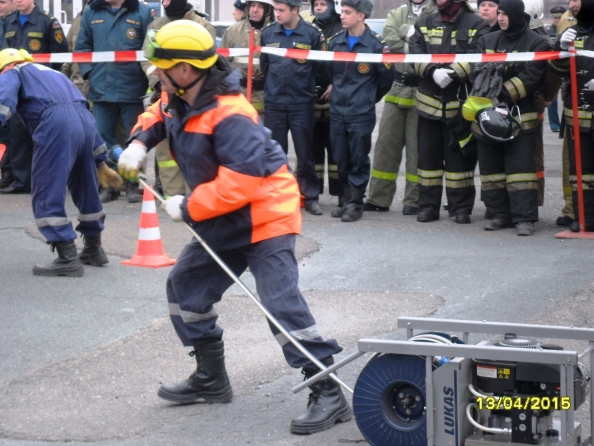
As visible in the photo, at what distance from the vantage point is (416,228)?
9.36 metres

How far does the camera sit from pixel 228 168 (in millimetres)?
4434

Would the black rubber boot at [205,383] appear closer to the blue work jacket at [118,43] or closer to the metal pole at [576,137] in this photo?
the metal pole at [576,137]

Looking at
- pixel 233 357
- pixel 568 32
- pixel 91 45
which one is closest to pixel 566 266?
pixel 568 32

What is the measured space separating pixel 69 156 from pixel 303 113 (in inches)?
123

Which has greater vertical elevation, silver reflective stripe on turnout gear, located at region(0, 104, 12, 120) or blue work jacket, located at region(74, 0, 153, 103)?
blue work jacket, located at region(74, 0, 153, 103)

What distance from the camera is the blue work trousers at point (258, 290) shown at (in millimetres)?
4625

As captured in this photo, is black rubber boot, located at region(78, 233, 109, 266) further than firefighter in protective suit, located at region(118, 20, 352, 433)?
Yes

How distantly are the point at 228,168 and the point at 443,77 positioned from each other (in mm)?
5079

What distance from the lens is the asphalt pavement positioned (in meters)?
4.80

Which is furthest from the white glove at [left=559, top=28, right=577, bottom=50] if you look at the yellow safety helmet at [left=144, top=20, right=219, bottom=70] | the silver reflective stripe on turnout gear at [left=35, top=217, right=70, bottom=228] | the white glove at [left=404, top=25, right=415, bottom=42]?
the yellow safety helmet at [left=144, top=20, right=219, bottom=70]

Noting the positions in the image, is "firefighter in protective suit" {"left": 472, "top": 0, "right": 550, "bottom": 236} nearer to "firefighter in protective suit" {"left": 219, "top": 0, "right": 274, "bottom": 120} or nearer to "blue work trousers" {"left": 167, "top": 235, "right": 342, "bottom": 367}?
"firefighter in protective suit" {"left": 219, "top": 0, "right": 274, "bottom": 120}

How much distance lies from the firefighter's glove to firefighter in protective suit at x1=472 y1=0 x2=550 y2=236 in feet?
1.19

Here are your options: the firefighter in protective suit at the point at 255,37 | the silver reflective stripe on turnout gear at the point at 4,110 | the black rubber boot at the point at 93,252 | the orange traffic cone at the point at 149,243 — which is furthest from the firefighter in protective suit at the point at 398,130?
the silver reflective stripe on turnout gear at the point at 4,110

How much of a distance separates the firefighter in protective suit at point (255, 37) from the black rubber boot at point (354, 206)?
1.47 meters
